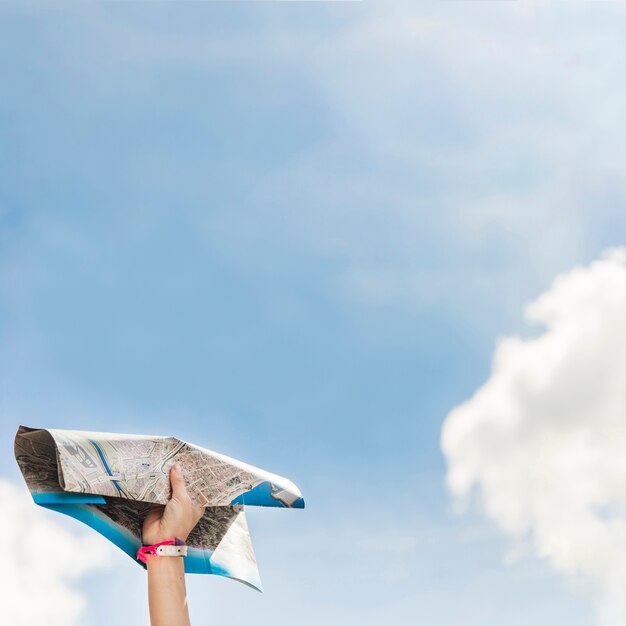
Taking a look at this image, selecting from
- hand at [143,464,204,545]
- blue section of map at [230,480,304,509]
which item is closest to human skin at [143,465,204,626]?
hand at [143,464,204,545]

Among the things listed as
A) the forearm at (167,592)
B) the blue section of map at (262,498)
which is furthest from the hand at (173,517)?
the blue section of map at (262,498)

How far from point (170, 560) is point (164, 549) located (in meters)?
0.06

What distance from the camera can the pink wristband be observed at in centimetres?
371

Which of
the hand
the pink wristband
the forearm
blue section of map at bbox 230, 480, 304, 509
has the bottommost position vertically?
the forearm

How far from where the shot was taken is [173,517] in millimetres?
3793

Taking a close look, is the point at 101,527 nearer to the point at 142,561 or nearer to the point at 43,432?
the point at 142,561

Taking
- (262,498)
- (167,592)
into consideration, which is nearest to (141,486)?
(167,592)

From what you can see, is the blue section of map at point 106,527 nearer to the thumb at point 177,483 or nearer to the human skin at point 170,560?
the human skin at point 170,560

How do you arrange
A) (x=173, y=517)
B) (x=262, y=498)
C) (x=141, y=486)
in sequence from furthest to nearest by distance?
(x=262, y=498) < (x=173, y=517) < (x=141, y=486)

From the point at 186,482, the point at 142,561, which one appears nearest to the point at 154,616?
the point at 142,561

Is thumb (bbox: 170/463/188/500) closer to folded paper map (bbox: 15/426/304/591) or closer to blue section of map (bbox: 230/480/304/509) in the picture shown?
folded paper map (bbox: 15/426/304/591)

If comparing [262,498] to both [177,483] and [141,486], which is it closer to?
[177,483]

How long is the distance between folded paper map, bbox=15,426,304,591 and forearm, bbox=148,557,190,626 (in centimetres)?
19

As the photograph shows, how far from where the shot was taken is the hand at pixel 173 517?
12.4 feet
